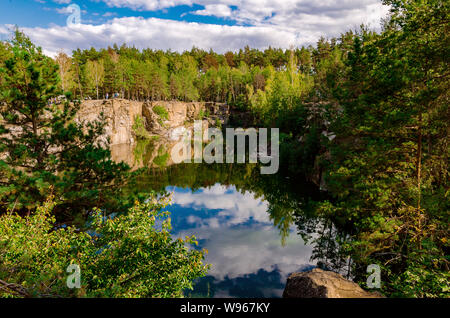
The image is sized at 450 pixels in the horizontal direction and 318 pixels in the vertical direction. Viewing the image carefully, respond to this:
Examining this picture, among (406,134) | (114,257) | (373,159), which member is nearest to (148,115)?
(373,159)

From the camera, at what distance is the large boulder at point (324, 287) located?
710cm

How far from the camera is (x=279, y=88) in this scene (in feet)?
171

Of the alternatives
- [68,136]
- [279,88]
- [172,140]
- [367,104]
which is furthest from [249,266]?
[172,140]

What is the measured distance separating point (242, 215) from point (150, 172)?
1791 cm

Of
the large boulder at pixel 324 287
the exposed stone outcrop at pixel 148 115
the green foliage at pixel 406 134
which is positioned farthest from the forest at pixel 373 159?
the exposed stone outcrop at pixel 148 115

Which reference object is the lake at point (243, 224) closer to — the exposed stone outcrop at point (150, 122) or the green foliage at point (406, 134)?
the green foliage at point (406, 134)

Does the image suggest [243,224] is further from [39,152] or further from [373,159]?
[39,152]

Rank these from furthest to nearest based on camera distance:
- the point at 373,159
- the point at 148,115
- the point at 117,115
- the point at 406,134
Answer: the point at 148,115
the point at 117,115
the point at 373,159
the point at 406,134

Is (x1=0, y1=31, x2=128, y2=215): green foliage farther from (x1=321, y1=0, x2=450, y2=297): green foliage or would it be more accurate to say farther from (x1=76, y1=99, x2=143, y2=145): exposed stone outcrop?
(x1=76, y1=99, x2=143, y2=145): exposed stone outcrop

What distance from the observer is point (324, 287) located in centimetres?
723

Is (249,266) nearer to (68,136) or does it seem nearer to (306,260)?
(306,260)

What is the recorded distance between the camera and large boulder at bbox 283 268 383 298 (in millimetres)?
7102

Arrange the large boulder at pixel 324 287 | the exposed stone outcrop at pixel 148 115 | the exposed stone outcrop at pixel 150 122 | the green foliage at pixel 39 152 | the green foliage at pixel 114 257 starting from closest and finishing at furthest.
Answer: the green foliage at pixel 114 257
the large boulder at pixel 324 287
the green foliage at pixel 39 152
the exposed stone outcrop at pixel 150 122
the exposed stone outcrop at pixel 148 115

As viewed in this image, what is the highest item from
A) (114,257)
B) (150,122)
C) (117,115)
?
(117,115)
